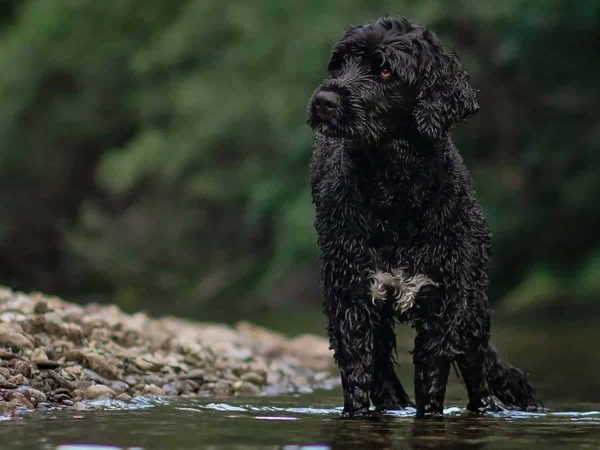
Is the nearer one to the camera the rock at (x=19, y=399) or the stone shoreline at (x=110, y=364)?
the rock at (x=19, y=399)

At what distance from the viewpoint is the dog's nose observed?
6840mm

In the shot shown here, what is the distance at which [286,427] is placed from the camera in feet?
21.2

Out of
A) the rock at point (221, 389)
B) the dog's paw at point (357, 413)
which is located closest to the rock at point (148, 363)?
the rock at point (221, 389)

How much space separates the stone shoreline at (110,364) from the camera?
7551mm

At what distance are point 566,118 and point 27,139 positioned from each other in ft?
56.9

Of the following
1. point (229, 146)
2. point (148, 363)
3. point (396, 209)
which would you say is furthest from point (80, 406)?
point (229, 146)

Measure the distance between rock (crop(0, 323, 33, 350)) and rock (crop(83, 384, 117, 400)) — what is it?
23.9 inches

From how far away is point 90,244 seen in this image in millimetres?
31734

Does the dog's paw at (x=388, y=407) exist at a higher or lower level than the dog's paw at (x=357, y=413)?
higher

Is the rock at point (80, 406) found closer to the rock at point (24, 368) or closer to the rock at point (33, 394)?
the rock at point (33, 394)

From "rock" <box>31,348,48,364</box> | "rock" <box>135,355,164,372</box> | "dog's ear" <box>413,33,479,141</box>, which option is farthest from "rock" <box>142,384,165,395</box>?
"dog's ear" <box>413,33,479,141</box>

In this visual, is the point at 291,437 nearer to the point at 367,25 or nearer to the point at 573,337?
the point at 367,25

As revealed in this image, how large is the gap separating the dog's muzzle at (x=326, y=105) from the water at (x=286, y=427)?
1533 mm

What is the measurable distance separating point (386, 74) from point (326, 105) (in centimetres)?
40
